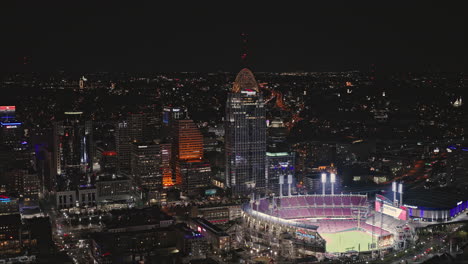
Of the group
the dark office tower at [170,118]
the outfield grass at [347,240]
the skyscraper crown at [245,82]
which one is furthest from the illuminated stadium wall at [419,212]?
the dark office tower at [170,118]

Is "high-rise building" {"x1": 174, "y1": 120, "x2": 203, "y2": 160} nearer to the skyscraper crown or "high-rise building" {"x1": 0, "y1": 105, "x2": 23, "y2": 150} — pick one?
the skyscraper crown

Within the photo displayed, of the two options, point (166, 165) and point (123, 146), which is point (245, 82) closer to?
point (166, 165)

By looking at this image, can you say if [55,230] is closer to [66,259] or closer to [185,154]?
[66,259]

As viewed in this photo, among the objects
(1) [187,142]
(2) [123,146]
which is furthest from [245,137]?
(2) [123,146]

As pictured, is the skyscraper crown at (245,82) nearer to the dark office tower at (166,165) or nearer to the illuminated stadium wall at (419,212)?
the dark office tower at (166,165)

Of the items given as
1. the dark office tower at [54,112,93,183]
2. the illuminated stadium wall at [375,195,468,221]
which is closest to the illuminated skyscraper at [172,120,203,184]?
the dark office tower at [54,112,93,183]

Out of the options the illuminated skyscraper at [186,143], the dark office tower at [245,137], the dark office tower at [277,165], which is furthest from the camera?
the illuminated skyscraper at [186,143]

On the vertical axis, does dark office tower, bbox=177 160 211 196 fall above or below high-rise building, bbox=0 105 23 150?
below
